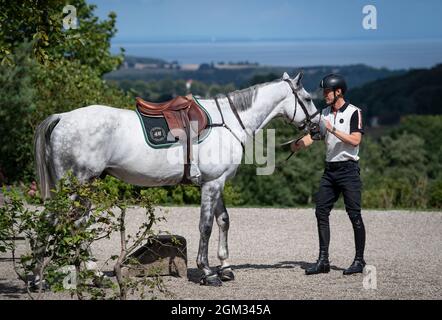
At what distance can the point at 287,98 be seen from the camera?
9117 mm

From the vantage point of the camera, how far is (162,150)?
339 inches

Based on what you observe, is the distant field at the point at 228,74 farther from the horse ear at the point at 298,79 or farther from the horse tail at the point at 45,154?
the horse tail at the point at 45,154

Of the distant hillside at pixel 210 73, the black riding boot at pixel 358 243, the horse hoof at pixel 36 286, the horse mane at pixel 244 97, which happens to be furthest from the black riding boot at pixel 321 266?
the distant hillside at pixel 210 73

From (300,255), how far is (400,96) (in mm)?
92667

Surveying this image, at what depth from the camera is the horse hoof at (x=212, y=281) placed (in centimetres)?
884

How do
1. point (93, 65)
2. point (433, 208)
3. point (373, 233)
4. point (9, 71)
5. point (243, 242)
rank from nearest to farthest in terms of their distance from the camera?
point (243, 242) → point (373, 233) → point (433, 208) → point (9, 71) → point (93, 65)

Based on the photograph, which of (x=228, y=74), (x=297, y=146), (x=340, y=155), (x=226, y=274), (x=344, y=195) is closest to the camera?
(x=226, y=274)

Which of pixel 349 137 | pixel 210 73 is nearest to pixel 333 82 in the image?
pixel 349 137

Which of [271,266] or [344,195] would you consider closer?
[344,195]

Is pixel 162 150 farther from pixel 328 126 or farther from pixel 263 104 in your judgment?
pixel 328 126

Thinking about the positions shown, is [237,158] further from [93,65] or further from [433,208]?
[93,65]

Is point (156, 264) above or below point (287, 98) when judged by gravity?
below

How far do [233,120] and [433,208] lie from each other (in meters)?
8.55

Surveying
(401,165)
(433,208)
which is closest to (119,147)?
(433,208)
